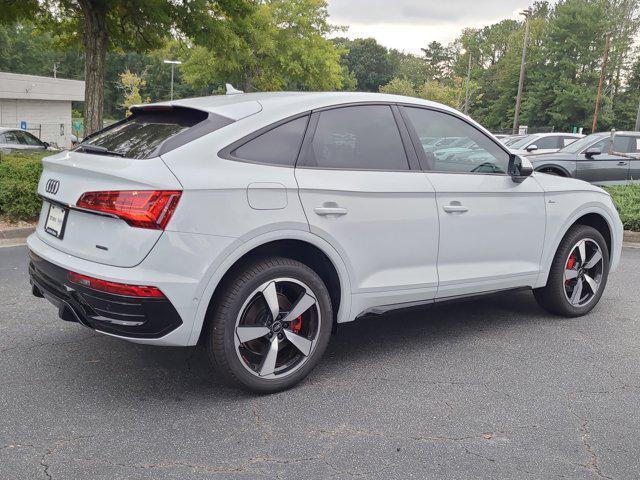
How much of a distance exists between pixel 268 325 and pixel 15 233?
593 cm

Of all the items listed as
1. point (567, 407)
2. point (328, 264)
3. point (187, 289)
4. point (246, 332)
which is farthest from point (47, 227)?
point (567, 407)

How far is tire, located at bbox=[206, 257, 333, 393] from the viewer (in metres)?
3.25

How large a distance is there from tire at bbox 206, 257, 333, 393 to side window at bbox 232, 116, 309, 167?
1.82ft

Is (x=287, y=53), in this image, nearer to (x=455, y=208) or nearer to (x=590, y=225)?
(x=590, y=225)

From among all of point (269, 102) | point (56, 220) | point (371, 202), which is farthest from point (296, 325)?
point (56, 220)

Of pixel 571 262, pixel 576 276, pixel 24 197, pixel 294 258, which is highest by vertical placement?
pixel 294 258

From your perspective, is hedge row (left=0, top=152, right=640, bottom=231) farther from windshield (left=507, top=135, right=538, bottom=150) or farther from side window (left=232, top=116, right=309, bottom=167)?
windshield (left=507, top=135, right=538, bottom=150)

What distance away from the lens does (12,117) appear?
42.4 metres

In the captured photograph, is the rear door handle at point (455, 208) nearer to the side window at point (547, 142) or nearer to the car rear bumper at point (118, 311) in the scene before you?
the car rear bumper at point (118, 311)

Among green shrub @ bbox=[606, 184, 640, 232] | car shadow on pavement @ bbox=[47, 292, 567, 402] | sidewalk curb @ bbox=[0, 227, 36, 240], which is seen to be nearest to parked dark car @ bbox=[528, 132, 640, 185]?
green shrub @ bbox=[606, 184, 640, 232]

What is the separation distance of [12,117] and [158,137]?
44529 millimetres

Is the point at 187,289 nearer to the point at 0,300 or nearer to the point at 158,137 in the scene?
the point at 158,137

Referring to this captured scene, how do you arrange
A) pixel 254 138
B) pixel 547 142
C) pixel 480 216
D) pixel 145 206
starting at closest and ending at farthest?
pixel 145 206 < pixel 254 138 < pixel 480 216 < pixel 547 142

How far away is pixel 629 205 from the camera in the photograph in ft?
32.1
